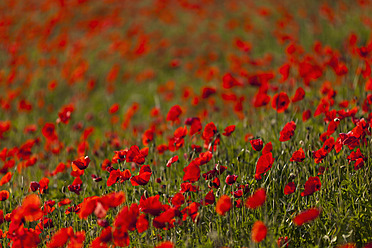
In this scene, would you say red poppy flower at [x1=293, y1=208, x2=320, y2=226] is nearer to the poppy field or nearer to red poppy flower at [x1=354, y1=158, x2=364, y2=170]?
the poppy field

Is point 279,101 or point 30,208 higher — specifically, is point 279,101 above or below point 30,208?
above

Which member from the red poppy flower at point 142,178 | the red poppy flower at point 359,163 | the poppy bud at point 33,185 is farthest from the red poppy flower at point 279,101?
the poppy bud at point 33,185

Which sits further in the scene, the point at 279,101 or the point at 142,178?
the point at 279,101

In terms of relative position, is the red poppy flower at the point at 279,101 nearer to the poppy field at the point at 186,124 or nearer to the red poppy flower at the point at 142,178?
the poppy field at the point at 186,124

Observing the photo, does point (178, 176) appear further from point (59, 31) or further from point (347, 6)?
point (59, 31)

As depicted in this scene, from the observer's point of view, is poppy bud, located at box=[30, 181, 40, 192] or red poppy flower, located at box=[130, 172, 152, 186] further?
poppy bud, located at box=[30, 181, 40, 192]

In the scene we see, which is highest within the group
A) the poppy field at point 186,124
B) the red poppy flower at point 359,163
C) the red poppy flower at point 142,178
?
the red poppy flower at point 359,163

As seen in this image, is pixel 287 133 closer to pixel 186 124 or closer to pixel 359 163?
pixel 359 163

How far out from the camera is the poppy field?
1.91 meters

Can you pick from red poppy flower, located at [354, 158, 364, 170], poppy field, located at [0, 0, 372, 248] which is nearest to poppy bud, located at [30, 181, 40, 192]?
poppy field, located at [0, 0, 372, 248]

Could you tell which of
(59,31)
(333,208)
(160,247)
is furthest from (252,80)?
(59,31)

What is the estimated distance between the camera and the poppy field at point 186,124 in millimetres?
1911

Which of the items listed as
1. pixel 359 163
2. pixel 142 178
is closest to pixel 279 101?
pixel 359 163

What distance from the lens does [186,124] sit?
2619 mm
